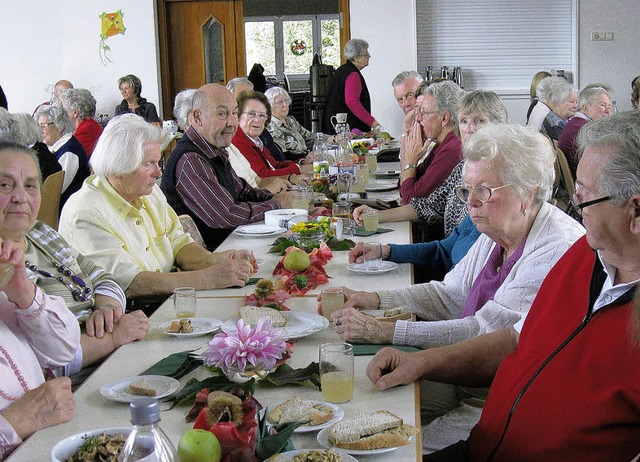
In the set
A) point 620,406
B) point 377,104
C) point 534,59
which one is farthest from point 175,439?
point 534,59

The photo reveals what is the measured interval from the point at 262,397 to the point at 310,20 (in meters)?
14.5

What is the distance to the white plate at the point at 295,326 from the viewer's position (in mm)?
2189

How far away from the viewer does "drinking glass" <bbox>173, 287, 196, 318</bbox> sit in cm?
237

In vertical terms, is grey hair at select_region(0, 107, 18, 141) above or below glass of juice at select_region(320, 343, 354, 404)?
above

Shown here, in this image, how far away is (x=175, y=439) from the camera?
1596 mm

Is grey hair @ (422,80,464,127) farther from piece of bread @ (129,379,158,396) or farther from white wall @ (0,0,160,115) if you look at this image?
white wall @ (0,0,160,115)

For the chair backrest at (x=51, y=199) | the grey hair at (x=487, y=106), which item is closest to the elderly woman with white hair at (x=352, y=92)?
the chair backrest at (x=51, y=199)

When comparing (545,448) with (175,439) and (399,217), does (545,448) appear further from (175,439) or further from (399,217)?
(399,217)

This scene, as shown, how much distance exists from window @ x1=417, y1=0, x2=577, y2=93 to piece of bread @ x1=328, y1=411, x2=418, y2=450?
9383 millimetres

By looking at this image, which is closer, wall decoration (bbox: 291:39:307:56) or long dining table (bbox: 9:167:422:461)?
long dining table (bbox: 9:167:422:461)

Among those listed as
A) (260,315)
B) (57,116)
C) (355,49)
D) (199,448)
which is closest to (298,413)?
(199,448)

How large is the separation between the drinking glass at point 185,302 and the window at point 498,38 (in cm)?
865

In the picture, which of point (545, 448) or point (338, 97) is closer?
point (545, 448)

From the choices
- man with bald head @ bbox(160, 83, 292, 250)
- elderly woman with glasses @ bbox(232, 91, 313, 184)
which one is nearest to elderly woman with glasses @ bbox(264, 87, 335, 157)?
elderly woman with glasses @ bbox(232, 91, 313, 184)
